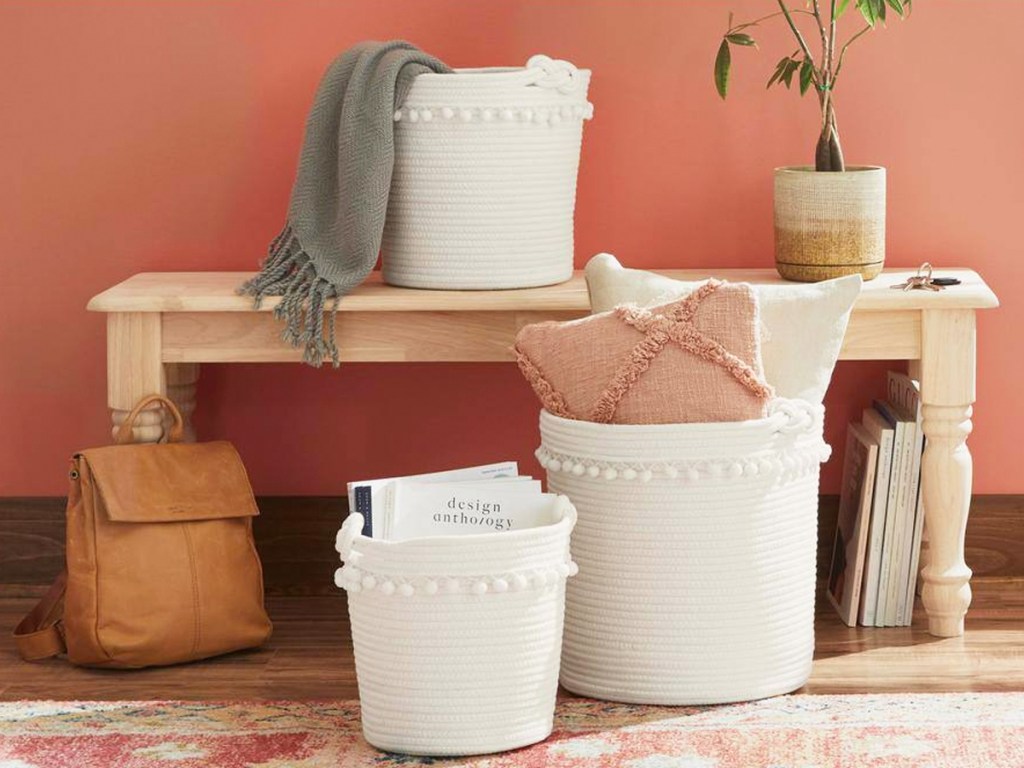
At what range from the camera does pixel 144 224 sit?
9.14 feet

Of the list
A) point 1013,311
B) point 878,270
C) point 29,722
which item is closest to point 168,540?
point 29,722

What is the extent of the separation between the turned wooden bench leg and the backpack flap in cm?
107

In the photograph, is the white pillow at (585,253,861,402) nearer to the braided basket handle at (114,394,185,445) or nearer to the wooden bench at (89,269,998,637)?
the wooden bench at (89,269,998,637)

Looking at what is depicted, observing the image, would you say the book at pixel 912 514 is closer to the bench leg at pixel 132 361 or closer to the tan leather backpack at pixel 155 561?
the tan leather backpack at pixel 155 561

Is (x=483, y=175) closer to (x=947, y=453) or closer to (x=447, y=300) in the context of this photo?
(x=447, y=300)

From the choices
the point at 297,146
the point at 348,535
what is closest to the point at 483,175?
the point at 297,146

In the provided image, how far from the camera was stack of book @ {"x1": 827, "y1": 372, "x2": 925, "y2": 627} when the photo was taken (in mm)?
2557

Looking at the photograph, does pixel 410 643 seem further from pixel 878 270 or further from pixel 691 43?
pixel 691 43

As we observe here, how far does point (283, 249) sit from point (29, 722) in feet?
2.70

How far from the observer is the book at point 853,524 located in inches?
101

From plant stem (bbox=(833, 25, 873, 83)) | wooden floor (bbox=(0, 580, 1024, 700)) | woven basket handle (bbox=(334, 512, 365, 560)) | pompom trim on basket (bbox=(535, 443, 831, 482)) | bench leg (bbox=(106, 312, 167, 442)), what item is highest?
plant stem (bbox=(833, 25, 873, 83))

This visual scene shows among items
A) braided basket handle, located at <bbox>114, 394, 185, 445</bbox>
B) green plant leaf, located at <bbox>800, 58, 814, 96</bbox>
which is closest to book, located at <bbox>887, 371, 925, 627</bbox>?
green plant leaf, located at <bbox>800, 58, 814, 96</bbox>

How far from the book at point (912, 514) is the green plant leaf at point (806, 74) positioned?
0.51 m

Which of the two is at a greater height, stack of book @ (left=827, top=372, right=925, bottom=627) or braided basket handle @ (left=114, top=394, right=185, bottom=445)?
braided basket handle @ (left=114, top=394, right=185, bottom=445)
